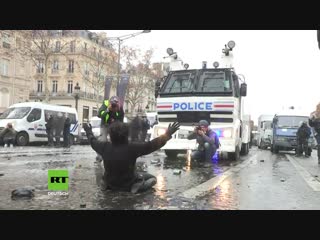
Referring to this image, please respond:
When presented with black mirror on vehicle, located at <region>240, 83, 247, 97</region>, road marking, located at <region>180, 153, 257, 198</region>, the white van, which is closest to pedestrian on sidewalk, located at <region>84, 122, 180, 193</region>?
road marking, located at <region>180, 153, 257, 198</region>

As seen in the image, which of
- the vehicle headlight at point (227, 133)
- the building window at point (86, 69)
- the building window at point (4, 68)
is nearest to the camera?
the vehicle headlight at point (227, 133)

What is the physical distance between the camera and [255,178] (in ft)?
30.8

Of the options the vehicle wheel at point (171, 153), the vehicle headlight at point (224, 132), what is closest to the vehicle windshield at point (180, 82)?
the vehicle headlight at point (224, 132)

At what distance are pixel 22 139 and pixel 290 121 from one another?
557 inches

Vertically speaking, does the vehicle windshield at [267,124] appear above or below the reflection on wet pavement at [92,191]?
above

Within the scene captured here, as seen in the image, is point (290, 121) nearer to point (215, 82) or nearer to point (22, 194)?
point (215, 82)

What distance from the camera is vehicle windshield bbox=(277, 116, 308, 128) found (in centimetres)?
2342

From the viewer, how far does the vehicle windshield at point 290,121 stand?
23.4 metres

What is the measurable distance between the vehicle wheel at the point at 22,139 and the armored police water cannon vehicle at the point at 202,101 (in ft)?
38.5

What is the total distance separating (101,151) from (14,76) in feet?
166

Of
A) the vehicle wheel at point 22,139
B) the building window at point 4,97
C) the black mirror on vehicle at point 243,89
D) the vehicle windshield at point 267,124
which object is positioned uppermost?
the building window at point 4,97

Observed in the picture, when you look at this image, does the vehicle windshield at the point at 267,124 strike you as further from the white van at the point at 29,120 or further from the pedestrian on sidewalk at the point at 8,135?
the pedestrian on sidewalk at the point at 8,135

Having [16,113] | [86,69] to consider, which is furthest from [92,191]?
[86,69]
